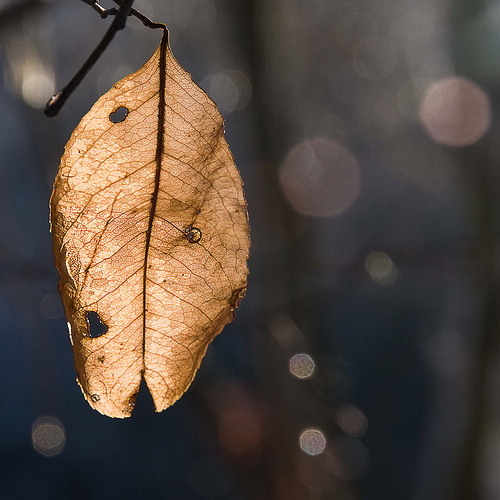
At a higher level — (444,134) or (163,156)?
(444,134)

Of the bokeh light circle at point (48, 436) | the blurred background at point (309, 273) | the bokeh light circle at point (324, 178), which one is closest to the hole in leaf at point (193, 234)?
the blurred background at point (309, 273)

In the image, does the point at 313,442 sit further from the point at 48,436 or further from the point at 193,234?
the point at 48,436

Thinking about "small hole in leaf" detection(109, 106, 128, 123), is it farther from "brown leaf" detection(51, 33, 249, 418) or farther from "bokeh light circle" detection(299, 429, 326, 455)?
"bokeh light circle" detection(299, 429, 326, 455)

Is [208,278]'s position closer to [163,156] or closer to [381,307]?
[163,156]

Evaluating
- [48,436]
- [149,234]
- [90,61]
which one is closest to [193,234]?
[149,234]

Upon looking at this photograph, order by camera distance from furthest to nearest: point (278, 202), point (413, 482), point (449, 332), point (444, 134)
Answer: point (449, 332)
point (444, 134)
point (413, 482)
point (278, 202)

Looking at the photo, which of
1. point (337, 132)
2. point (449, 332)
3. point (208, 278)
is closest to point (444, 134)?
point (337, 132)

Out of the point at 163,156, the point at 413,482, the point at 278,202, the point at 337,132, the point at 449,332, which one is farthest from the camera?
the point at 337,132

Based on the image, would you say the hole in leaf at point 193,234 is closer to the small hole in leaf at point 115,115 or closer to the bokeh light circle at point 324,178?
the small hole in leaf at point 115,115

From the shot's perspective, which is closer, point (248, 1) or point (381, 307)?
point (248, 1)
